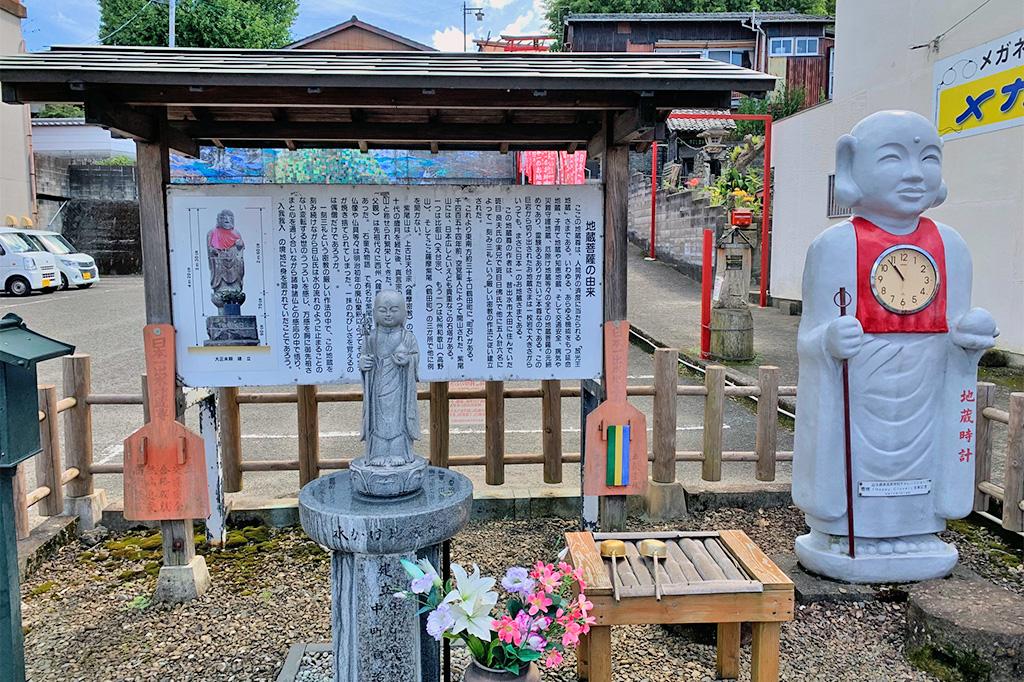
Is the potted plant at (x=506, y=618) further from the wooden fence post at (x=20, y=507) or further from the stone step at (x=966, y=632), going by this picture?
the wooden fence post at (x=20, y=507)

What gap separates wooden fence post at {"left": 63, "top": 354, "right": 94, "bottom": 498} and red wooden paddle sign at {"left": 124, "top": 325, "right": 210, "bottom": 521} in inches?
54.4

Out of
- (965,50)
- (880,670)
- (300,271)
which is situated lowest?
(880,670)

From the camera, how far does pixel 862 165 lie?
466cm

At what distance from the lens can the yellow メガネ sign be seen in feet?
31.5

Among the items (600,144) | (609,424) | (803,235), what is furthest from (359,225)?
(803,235)

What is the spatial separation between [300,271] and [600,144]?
7.28 feet

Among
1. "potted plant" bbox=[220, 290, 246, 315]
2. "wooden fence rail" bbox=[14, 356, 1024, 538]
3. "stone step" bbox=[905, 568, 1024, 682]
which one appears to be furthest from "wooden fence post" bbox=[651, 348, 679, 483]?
"potted plant" bbox=[220, 290, 246, 315]

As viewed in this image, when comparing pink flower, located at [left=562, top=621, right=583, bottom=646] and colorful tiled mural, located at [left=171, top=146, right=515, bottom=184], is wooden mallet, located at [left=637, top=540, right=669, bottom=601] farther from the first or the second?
colorful tiled mural, located at [left=171, top=146, right=515, bottom=184]

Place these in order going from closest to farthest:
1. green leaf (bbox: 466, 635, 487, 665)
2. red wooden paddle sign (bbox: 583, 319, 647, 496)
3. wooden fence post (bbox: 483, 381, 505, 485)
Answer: green leaf (bbox: 466, 635, 487, 665) → red wooden paddle sign (bbox: 583, 319, 647, 496) → wooden fence post (bbox: 483, 381, 505, 485)

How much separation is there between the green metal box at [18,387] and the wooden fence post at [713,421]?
4.65 m

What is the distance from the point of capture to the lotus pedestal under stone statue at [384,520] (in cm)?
313

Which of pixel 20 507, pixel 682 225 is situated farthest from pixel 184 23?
pixel 20 507

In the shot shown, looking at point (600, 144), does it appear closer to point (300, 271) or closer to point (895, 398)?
point (300, 271)

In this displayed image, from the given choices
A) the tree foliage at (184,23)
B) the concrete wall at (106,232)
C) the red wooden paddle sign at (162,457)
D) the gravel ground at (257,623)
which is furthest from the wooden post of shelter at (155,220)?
the tree foliage at (184,23)
